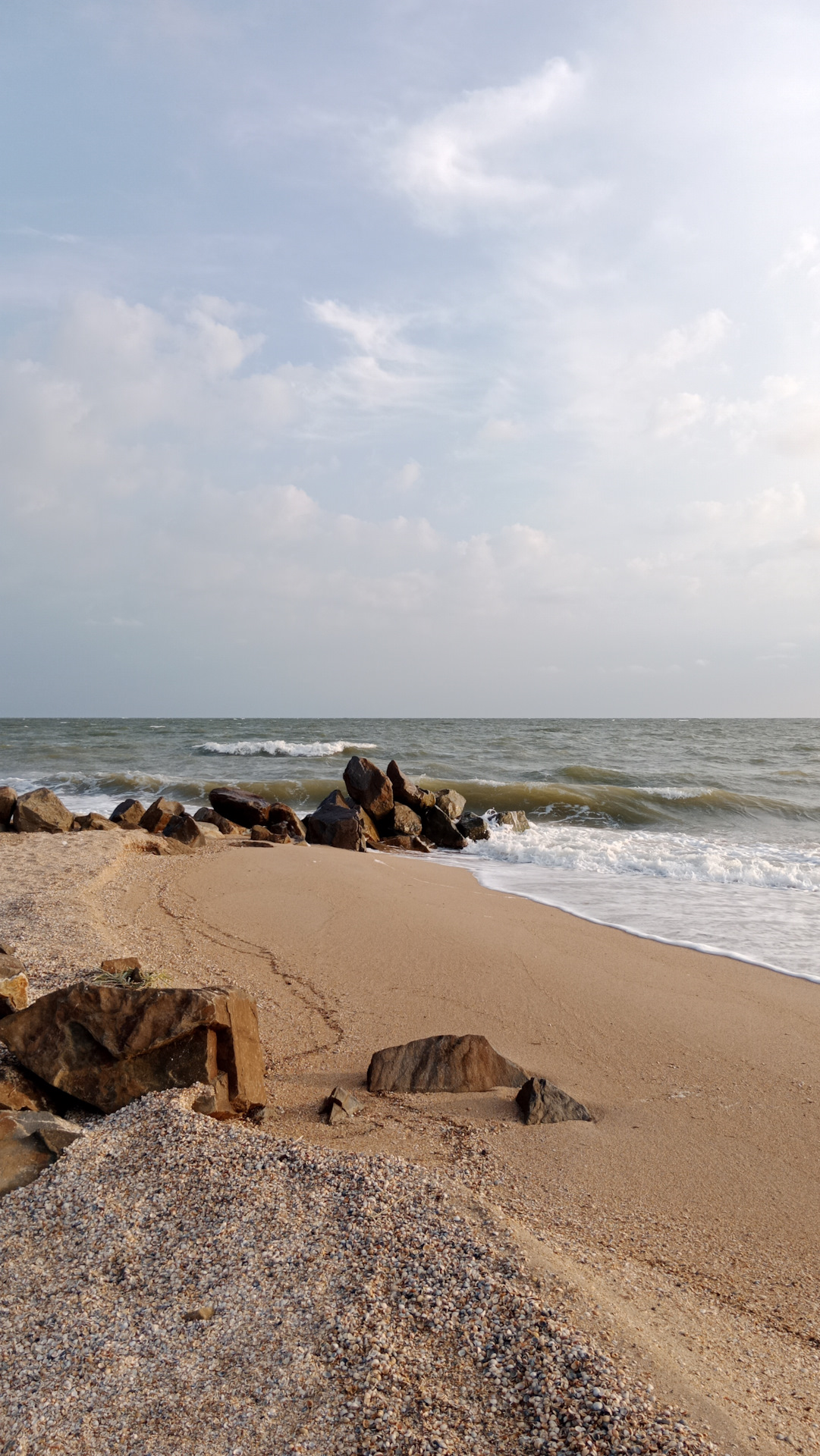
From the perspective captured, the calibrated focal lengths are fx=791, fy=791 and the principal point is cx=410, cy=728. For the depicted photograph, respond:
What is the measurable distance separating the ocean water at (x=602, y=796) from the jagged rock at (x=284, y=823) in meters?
2.31

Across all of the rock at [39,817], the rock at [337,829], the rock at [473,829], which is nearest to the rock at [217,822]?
the rock at [337,829]

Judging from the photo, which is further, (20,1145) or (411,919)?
(411,919)

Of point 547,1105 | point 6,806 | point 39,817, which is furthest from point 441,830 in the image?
point 547,1105

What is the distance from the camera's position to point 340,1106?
11.6 feet

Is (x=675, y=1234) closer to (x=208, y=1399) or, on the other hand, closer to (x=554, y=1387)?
(x=554, y=1387)

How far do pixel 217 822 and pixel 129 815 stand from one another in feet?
4.45

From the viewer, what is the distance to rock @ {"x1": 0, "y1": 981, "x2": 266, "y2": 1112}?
3309mm

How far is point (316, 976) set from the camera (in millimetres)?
5312

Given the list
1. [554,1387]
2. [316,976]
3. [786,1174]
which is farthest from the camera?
[316,976]

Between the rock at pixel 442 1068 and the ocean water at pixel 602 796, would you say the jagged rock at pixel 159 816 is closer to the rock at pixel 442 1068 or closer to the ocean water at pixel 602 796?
the ocean water at pixel 602 796

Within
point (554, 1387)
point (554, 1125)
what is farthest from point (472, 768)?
point (554, 1387)

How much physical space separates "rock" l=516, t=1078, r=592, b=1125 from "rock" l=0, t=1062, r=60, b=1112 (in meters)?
2.05

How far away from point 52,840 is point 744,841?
11.1m

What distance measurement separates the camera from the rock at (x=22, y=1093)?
3252 millimetres
